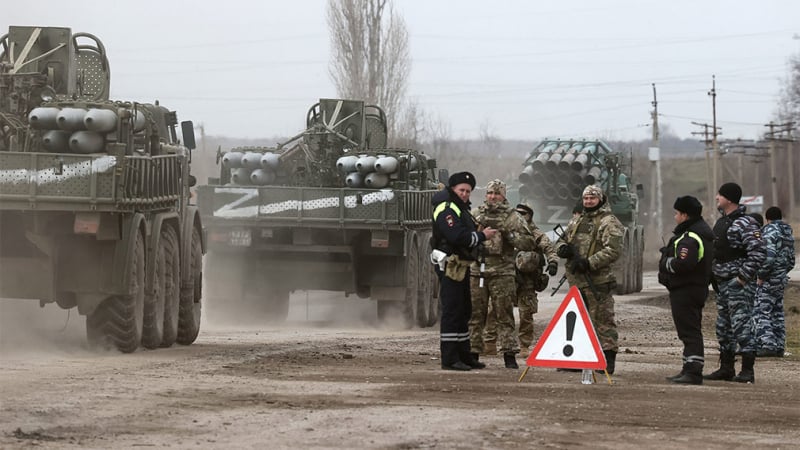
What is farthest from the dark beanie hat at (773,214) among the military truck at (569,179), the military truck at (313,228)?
the military truck at (569,179)

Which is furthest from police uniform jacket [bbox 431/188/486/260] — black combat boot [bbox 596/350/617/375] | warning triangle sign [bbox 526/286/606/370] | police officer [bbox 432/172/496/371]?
black combat boot [bbox 596/350/617/375]

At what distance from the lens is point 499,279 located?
16078 millimetres

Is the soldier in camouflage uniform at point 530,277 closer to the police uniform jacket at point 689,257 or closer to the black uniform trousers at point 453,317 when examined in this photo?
the black uniform trousers at point 453,317

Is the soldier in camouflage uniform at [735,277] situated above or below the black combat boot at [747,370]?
above

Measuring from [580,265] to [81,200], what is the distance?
475 cm

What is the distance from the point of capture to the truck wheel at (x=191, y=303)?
1930 cm

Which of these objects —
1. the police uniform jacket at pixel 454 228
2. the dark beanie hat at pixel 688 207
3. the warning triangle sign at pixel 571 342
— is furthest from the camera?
the police uniform jacket at pixel 454 228

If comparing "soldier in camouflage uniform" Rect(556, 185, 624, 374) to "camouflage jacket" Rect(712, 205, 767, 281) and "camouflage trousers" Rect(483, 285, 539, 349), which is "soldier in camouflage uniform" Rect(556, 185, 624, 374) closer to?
"camouflage jacket" Rect(712, 205, 767, 281)

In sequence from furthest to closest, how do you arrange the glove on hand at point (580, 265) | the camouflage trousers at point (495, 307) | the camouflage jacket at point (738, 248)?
the camouflage trousers at point (495, 307) < the glove on hand at point (580, 265) < the camouflage jacket at point (738, 248)

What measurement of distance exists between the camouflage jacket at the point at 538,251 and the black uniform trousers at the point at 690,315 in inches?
70.3

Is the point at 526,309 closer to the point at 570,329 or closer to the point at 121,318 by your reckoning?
the point at 570,329

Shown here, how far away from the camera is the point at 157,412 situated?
36.3ft

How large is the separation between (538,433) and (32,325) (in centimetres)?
896

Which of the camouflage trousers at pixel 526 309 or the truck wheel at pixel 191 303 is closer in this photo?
the camouflage trousers at pixel 526 309
